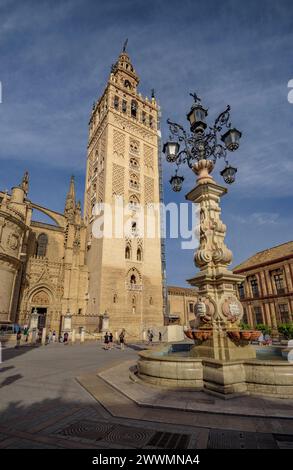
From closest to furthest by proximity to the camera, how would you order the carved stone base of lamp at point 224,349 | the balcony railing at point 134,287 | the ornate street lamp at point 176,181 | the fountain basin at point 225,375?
the fountain basin at point 225,375 → the carved stone base of lamp at point 224,349 → the ornate street lamp at point 176,181 → the balcony railing at point 134,287

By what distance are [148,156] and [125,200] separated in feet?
32.0

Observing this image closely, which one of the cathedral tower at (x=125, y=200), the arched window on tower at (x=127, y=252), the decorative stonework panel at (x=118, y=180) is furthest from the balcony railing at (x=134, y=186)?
the arched window on tower at (x=127, y=252)

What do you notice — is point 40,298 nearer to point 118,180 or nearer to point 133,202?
point 133,202

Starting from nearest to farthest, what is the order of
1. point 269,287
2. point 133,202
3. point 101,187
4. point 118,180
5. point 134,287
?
1. point 134,287
2. point 269,287
3. point 101,187
4. point 118,180
5. point 133,202

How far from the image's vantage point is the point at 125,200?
3212cm

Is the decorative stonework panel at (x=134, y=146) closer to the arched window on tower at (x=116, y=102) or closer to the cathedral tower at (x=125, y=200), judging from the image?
the cathedral tower at (x=125, y=200)

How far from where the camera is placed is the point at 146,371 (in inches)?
235

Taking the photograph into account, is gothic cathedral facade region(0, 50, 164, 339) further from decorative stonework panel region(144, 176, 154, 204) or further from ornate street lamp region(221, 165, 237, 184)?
ornate street lamp region(221, 165, 237, 184)

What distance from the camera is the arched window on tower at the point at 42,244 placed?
31828 millimetres

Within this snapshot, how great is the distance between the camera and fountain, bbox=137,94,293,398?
4.87 m

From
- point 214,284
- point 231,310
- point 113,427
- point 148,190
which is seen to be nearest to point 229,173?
point 214,284

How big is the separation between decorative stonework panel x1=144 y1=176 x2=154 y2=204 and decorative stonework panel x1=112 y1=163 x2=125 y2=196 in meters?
3.84

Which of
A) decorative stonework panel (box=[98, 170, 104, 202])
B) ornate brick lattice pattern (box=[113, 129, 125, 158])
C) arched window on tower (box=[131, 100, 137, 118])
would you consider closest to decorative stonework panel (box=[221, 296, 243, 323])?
decorative stonework panel (box=[98, 170, 104, 202])

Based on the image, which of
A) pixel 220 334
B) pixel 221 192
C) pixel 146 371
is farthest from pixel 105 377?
pixel 221 192
